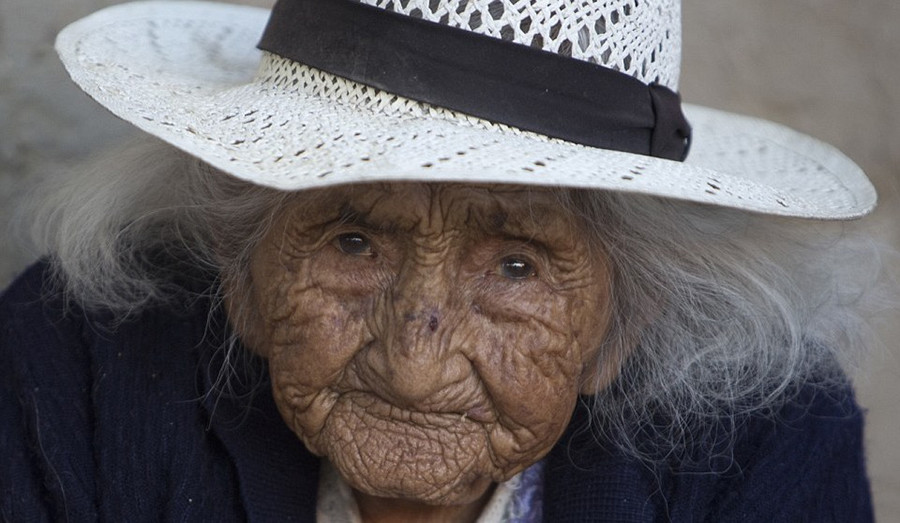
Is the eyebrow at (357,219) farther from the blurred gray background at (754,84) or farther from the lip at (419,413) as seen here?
the blurred gray background at (754,84)

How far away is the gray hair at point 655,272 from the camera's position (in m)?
1.73

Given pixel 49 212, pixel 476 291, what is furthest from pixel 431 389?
pixel 49 212

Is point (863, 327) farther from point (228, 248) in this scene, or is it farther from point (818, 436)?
point (228, 248)

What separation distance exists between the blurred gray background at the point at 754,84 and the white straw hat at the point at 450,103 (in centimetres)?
67

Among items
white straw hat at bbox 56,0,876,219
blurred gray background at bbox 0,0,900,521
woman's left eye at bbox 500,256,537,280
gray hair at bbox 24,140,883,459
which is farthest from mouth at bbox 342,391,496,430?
blurred gray background at bbox 0,0,900,521

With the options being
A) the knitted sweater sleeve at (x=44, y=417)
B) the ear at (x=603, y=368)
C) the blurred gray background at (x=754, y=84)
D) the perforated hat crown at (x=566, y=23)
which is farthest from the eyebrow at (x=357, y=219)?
the blurred gray background at (x=754, y=84)

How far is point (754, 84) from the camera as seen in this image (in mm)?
2463

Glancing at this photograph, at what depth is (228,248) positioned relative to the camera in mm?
1818

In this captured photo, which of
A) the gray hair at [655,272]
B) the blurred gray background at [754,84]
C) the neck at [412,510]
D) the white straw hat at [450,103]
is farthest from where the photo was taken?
the blurred gray background at [754,84]

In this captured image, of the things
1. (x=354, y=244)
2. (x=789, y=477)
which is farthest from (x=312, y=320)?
(x=789, y=477)

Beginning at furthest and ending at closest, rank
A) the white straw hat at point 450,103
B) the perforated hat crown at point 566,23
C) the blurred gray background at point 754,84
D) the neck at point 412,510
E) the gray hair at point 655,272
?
the blurred gray background at point 754,84 < the neck at point 412,510 < the gray hair at point 655,272 < the perforated hat crown at point 566,23 < the white straw hat at point 450,103

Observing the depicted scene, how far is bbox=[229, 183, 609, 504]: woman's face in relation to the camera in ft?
5.00

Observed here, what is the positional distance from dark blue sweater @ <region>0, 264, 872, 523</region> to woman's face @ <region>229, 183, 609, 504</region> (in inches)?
9.0

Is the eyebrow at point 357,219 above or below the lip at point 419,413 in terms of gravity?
above
